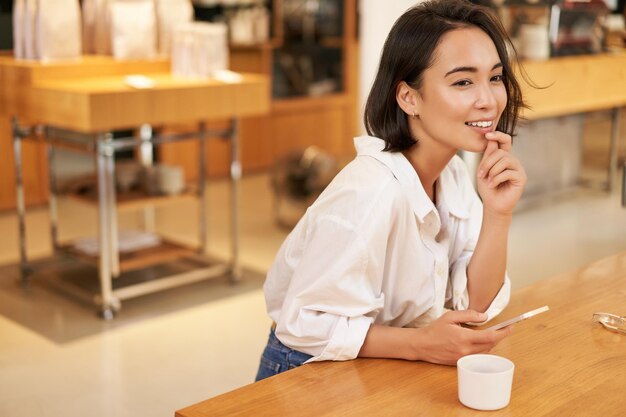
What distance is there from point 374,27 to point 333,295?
7.22 ft

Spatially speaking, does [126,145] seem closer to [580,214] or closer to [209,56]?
[209,56]

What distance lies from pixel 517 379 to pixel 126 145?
8.46ft

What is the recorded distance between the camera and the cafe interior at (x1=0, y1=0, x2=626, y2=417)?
322cm

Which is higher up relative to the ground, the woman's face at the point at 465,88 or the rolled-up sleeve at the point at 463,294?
the woman's face at the point at 465,88

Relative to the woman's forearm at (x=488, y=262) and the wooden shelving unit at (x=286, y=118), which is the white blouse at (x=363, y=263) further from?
the wooden shelving unit at (x=286, y=118)

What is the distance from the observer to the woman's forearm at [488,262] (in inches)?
61.7

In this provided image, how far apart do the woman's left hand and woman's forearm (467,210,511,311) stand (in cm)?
4

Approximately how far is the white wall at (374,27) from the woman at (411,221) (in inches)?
69.1

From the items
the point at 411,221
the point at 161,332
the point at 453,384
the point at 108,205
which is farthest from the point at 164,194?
the point at 453,384

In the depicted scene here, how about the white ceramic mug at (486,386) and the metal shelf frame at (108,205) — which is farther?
the metal shelf frame at (108,205)

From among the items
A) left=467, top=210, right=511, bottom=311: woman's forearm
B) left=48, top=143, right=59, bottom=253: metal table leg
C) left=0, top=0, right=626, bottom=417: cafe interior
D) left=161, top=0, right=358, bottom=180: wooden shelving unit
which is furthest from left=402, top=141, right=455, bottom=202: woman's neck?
left=161, top=0, right=358, bottom=180: wooden shelving unit

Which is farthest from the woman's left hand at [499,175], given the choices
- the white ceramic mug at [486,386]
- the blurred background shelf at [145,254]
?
the blurred background shelf at [145,254]

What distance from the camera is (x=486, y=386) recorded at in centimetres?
116

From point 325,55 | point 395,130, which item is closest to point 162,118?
point 395,130
